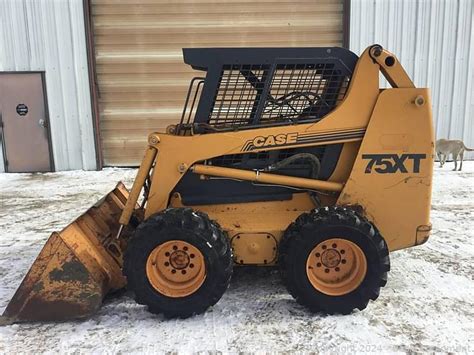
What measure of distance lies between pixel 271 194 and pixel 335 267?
787 mm

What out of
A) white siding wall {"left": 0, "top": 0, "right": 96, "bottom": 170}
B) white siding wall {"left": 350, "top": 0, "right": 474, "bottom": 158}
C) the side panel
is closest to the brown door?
white siding wall {"left": 0, "top": 0, "right": 96, "bottom": 170}

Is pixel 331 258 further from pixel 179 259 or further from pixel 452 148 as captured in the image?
pixel 452 148

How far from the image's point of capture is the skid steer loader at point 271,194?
325 cm

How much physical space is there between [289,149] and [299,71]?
2.07ft

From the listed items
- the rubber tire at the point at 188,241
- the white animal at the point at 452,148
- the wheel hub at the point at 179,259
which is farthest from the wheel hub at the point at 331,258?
the white animal at the point at 452,148

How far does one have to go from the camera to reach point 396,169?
3.45 metres

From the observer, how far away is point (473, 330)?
3113 mm

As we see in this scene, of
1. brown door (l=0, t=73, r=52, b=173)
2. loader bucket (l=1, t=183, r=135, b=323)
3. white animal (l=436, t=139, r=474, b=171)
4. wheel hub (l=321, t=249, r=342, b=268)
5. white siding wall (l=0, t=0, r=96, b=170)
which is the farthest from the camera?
brown door (l=0, t=73, r=52, b=173)

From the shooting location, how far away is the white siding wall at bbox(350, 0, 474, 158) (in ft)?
32.0

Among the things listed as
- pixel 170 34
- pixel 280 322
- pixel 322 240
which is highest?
pixel 170 34

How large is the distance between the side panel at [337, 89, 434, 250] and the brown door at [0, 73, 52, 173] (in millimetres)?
8577

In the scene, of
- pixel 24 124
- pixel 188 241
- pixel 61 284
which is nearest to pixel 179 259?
pixel 188 241

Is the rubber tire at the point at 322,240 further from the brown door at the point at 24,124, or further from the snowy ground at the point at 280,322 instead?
the brown door at the point at 24,124

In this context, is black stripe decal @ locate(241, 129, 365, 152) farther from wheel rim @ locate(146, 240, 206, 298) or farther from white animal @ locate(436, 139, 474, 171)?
white animal @ locate(436, 139, 474, 171)
